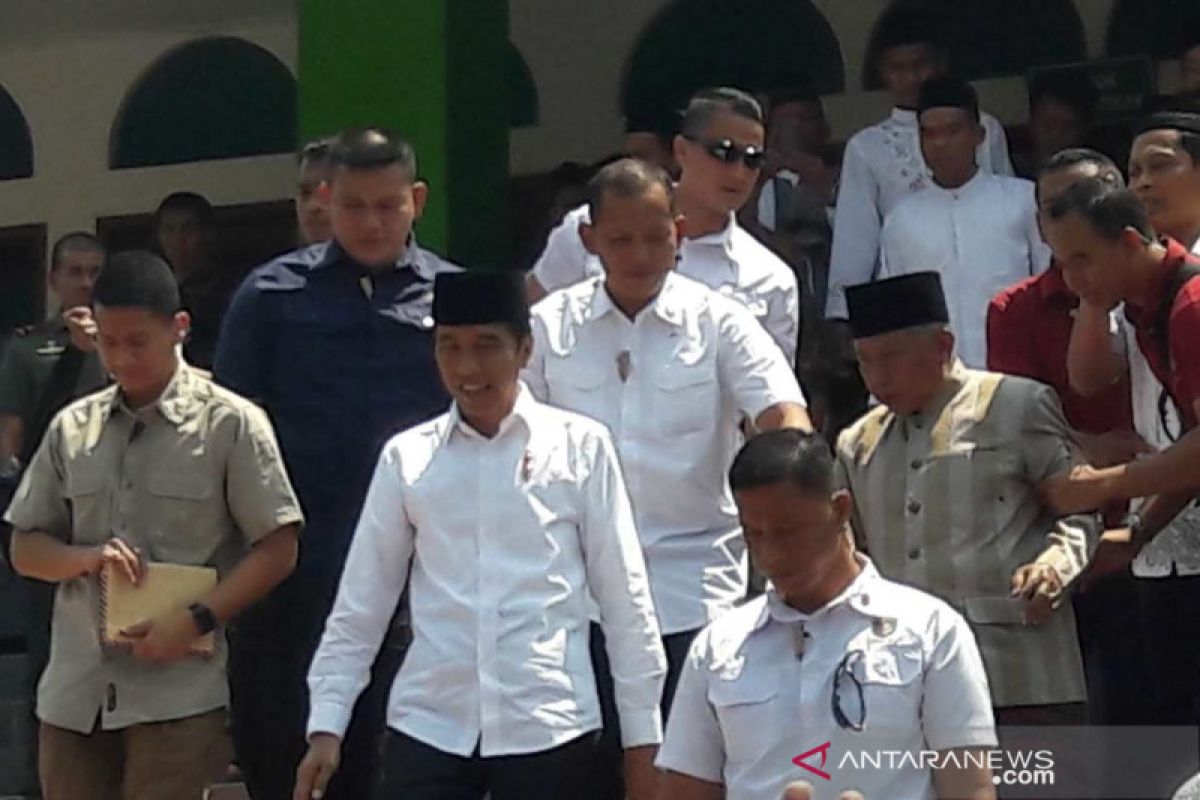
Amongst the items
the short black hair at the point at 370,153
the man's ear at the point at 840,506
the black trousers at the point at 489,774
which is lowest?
the black trousers at the point at 489,774

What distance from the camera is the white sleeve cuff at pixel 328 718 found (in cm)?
524

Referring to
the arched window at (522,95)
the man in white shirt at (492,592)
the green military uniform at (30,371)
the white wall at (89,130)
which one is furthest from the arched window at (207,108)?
the man in white shirt at (492,592)

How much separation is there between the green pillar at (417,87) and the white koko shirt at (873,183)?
128 centimetres

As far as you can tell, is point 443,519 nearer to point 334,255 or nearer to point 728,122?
point 334,255

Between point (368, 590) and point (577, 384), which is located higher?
point (577, 384)

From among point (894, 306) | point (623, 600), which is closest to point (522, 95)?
point (894, 306)

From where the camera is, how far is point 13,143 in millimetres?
11148

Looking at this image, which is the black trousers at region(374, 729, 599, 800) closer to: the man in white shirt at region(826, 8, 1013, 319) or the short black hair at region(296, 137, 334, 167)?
the short black hair at region(296, 137, 334, 167)

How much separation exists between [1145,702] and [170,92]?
20.1 feet

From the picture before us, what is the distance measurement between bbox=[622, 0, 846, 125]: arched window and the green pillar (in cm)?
139

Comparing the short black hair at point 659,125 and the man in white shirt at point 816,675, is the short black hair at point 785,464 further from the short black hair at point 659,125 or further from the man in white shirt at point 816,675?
the short black hair at point 659,125

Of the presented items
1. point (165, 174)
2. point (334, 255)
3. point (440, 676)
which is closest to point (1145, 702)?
point (440, 676)

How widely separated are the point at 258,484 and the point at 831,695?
69.1 inches

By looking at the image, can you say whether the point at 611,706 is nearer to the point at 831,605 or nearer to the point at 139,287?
the point at 831,605
